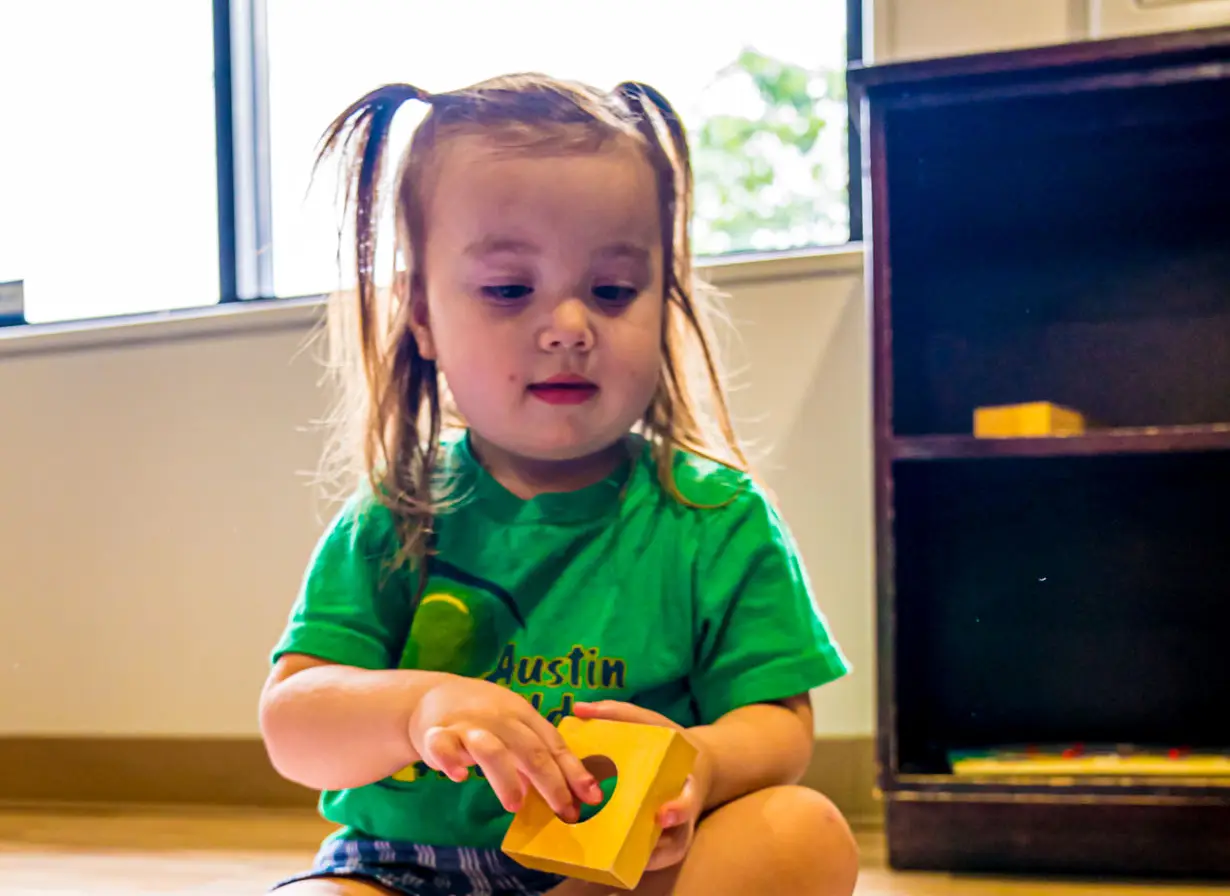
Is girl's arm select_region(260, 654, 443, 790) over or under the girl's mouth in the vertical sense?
under

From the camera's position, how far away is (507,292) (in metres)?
0.65

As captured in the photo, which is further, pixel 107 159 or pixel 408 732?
pixel 107 159

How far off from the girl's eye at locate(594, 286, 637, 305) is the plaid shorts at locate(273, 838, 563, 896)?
1.13ft

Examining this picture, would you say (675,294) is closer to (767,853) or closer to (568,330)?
(568,330)

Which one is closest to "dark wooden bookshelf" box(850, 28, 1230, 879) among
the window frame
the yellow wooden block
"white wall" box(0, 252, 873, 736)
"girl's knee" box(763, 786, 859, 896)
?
"girl's knee" box(763, 786, 859, 896)

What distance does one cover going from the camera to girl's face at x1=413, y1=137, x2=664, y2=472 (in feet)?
2.09

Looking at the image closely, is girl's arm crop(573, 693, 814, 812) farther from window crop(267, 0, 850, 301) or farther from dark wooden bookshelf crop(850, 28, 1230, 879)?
window crop(267, 0, 850, 301)

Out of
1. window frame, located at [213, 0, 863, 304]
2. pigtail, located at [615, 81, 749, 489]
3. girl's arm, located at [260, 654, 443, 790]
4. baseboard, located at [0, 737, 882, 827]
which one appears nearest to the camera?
girl's arm, located at [260, 654, 443, 790]

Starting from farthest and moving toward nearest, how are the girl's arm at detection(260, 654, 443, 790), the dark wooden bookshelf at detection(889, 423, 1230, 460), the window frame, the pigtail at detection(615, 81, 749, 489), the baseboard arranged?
the window frame < the baseboard < the dark wooden bookshelf at detection(889, 423, 1230, 460) < the pigtail at detection(615, 81, 749, 489) < the girl's arm at detection(260, 654, 443, 790)

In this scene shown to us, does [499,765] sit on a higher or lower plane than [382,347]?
lower

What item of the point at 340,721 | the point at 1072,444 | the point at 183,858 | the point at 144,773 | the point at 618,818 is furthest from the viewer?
the point at 144,773

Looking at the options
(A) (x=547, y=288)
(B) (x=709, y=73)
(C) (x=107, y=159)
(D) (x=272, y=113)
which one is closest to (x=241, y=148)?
(D) (x=272, y=113)

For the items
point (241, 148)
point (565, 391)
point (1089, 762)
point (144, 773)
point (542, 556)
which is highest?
point (241, 148)

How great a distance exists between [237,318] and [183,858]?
0.65 metres
